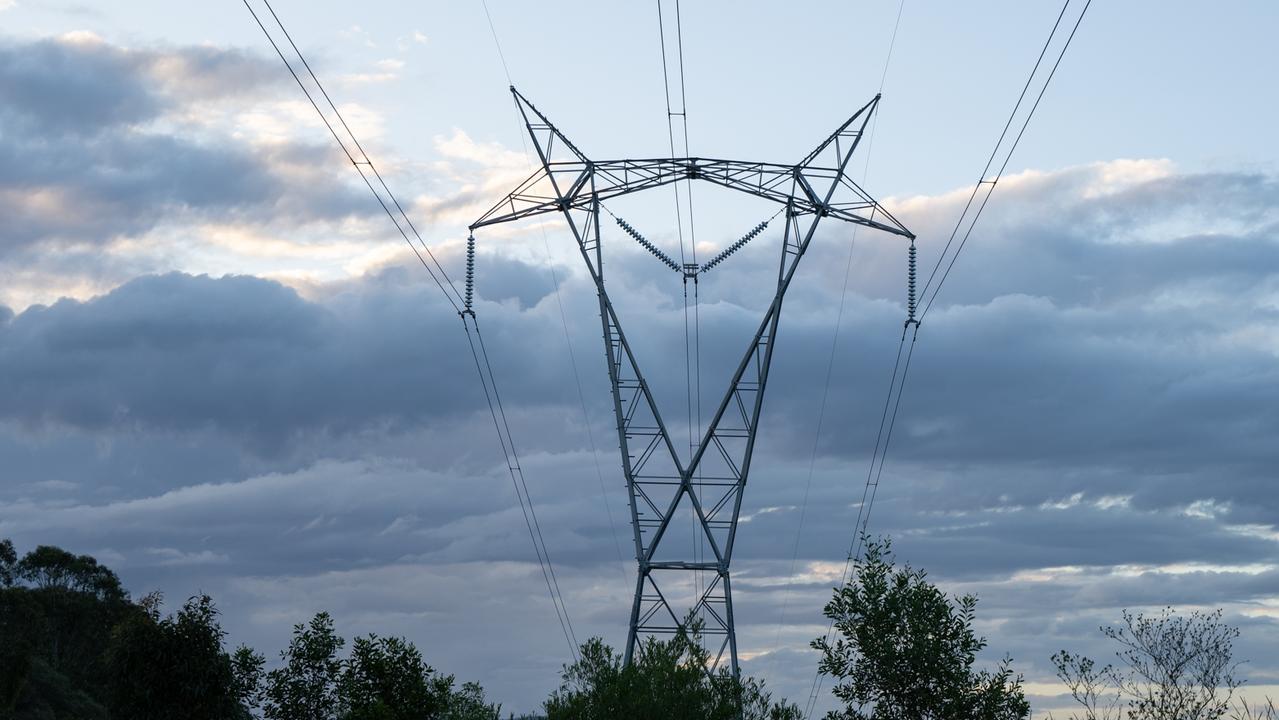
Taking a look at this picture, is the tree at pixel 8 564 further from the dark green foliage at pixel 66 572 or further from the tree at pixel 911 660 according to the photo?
the tree at pixel 911 660

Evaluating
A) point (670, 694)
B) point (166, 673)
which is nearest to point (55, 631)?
point (166, 673)

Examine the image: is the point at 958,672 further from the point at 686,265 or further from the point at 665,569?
the point at 686,265

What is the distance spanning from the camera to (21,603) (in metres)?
141

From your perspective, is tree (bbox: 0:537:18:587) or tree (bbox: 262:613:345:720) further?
tree (bbox: 0:537:18:587)

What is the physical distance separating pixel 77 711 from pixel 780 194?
3401 inches

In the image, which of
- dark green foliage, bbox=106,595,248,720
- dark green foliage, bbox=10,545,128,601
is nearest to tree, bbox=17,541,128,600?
dark green foliage, bbox=10,545,128,601

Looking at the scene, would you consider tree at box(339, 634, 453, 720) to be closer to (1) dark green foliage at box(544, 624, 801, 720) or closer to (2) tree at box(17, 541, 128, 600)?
(1) dark green foliage at box(544, 624, 801, 720)

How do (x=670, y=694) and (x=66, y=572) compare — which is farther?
(x=66, y=572)

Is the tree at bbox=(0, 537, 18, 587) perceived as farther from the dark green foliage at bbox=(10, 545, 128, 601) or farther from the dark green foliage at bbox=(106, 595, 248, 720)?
the dark green foliage at bbox=(106, 595, 248, 720)

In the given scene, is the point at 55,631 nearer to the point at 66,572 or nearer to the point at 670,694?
the point at 66,572

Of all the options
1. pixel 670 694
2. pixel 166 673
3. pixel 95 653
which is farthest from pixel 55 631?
pixel 670 694

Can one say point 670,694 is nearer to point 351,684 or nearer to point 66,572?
point 351,684

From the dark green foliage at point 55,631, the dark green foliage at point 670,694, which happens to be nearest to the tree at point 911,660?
the dark green foliage at point 670,694

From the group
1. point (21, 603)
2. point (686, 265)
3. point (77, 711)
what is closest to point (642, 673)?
point (686, 265)
